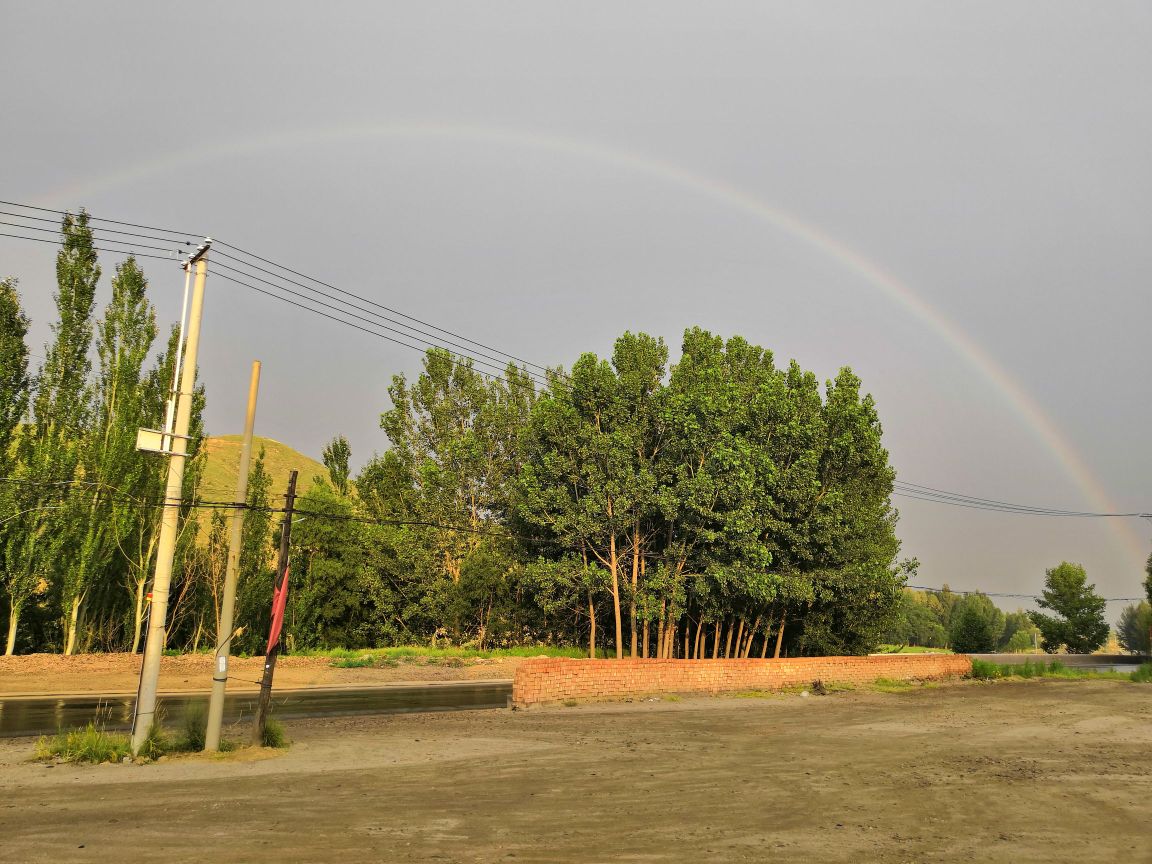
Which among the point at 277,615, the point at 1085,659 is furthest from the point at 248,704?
the point at 1085,659

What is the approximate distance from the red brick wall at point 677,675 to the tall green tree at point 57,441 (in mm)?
22041

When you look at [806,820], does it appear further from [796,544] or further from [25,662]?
[25,662]

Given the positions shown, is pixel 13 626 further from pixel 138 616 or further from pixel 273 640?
pixel 273 640

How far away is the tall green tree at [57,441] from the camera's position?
34.7m

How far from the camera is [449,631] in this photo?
53.5 metres

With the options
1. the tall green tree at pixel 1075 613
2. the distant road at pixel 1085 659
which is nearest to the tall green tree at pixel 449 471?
the distant road at pixel 1085 659

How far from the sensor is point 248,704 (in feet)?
81.4

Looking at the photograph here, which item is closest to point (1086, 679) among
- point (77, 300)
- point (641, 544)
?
point (641, 544)

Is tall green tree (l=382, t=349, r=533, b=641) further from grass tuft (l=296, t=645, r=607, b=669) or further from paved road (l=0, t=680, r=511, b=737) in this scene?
paved road (l=0, t=680, r=511, b=737)

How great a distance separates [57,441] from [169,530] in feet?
82.5

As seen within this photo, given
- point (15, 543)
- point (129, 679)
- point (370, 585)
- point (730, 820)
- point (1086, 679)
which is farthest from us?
point (370, 585)

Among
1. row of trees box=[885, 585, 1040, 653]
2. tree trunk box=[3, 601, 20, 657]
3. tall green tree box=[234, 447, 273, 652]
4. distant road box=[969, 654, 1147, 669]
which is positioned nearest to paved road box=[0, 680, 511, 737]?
tree trunk box=[3, 601, 20, 657]

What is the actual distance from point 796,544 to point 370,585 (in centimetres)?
2802

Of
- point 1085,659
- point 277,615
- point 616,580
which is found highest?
point 616,580
